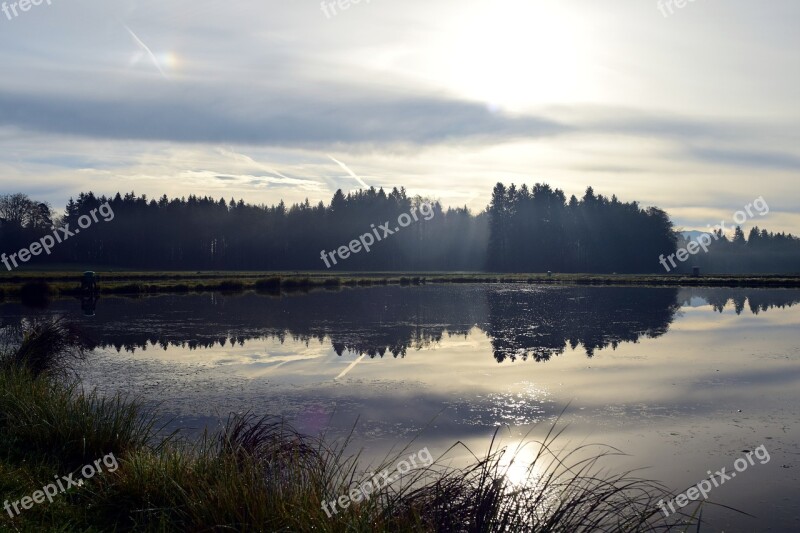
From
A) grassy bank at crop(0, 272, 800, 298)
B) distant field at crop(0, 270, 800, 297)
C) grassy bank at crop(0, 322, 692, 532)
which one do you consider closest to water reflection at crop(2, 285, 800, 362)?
grassy bank at crop(0, 272, 800, 298)

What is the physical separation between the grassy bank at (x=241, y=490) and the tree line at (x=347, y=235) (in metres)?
98.5

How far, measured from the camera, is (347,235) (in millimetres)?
119438

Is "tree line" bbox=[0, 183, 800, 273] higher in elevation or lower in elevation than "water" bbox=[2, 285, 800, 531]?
higher

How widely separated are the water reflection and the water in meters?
0.12

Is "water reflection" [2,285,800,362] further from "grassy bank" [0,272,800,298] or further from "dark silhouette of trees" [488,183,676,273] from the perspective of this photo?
"dark silhouette of trees" [488,183,676,273]

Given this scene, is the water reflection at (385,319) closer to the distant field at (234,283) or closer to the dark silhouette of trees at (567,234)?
the distant field at (234,283)

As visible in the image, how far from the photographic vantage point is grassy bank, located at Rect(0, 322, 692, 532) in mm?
5027

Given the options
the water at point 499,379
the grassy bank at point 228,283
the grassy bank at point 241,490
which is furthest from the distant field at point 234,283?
the grassy bank at point 241,490

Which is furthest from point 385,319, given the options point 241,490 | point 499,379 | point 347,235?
point 347,235

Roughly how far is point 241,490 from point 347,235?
11434 centimetres

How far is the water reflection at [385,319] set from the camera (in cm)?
2092

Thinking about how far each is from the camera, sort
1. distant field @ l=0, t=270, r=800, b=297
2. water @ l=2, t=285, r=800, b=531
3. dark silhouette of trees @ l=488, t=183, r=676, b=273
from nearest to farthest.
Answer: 1. water @ l=2, t=285, r=800, b=531
2. distant field @ l=0, t=270, r=800, b=297
3. dark silhouette of trees @ l=488, t=183, r=676, b=273

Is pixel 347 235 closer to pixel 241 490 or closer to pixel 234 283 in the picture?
pixel 234 283

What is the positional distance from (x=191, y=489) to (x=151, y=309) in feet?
93.4
